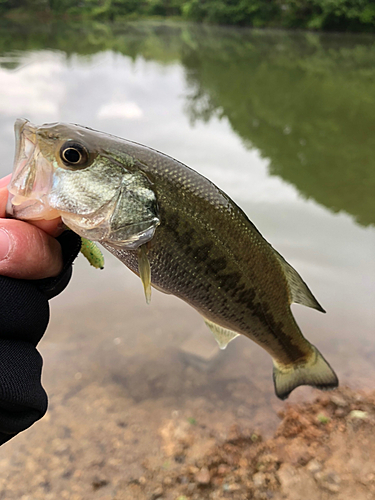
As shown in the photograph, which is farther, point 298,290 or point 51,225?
point 298,290

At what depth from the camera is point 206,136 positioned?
12305 millimetres

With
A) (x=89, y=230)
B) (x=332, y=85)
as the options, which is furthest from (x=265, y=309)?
(x=332, y=85)

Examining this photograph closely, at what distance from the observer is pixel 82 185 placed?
1712mm

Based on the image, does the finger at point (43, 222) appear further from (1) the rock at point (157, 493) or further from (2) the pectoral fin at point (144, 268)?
(1) the rock at point (157, 493)

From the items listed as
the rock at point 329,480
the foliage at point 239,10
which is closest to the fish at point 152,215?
the rock at point 329,480

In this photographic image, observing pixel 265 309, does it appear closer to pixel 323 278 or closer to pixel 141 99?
pixel 323 278

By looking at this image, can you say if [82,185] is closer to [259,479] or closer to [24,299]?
[24,299]

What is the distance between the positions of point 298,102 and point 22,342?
17350mm

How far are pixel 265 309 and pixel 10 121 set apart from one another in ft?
34.8

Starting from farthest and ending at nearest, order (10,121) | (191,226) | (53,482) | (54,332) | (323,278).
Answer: (10,121) → (323,278) → (54,332) → (53,482) → (191,226)

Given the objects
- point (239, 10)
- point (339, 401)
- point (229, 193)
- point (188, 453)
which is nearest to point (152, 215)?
point (188, 453)

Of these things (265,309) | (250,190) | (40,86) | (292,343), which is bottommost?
(40,86)

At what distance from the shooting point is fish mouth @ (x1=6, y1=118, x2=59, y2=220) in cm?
161

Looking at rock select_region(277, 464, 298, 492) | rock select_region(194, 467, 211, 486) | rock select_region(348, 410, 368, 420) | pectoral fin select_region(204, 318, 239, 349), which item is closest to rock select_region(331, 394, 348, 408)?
rock select_region(348, 410, 368, 420)
